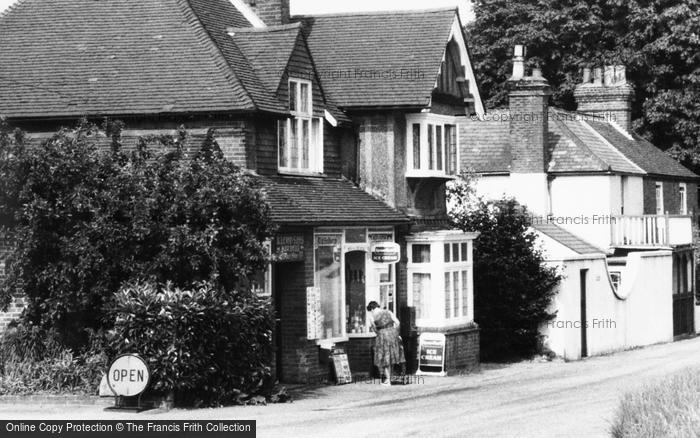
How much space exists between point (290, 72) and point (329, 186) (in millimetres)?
2576

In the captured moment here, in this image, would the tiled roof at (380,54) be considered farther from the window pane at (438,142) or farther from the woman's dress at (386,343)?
the woman's dress at (386,343)

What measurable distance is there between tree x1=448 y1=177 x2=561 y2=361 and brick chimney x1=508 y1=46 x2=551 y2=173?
5.31 meters

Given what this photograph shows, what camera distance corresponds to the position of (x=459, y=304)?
35094mm

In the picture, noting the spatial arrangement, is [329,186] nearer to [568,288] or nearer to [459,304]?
[459,304]

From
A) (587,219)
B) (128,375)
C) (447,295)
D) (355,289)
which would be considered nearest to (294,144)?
(355,289)

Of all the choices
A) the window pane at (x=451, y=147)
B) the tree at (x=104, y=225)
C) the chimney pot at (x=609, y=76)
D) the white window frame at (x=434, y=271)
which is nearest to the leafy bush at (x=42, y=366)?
the tree at (x=104, y=225)

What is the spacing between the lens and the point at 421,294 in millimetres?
34375

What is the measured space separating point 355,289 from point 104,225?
330 inches

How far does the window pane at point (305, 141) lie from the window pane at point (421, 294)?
4117 millimetres

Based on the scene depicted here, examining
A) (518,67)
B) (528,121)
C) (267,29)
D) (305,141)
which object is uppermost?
(518,67)

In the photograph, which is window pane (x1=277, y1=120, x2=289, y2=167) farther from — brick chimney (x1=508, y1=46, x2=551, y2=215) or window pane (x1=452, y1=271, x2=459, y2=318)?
brick chimney (x1=508, y1=46, x2=551, y2=215)

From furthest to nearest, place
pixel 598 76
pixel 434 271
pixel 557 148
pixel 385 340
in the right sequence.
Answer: pixel 598 76, pixel 557 148, pixel 434 271, pixel 385 340

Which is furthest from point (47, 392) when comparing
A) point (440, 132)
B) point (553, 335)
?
point (553, 335)

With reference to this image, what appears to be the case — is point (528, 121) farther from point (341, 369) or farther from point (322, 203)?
point (341, 369)
